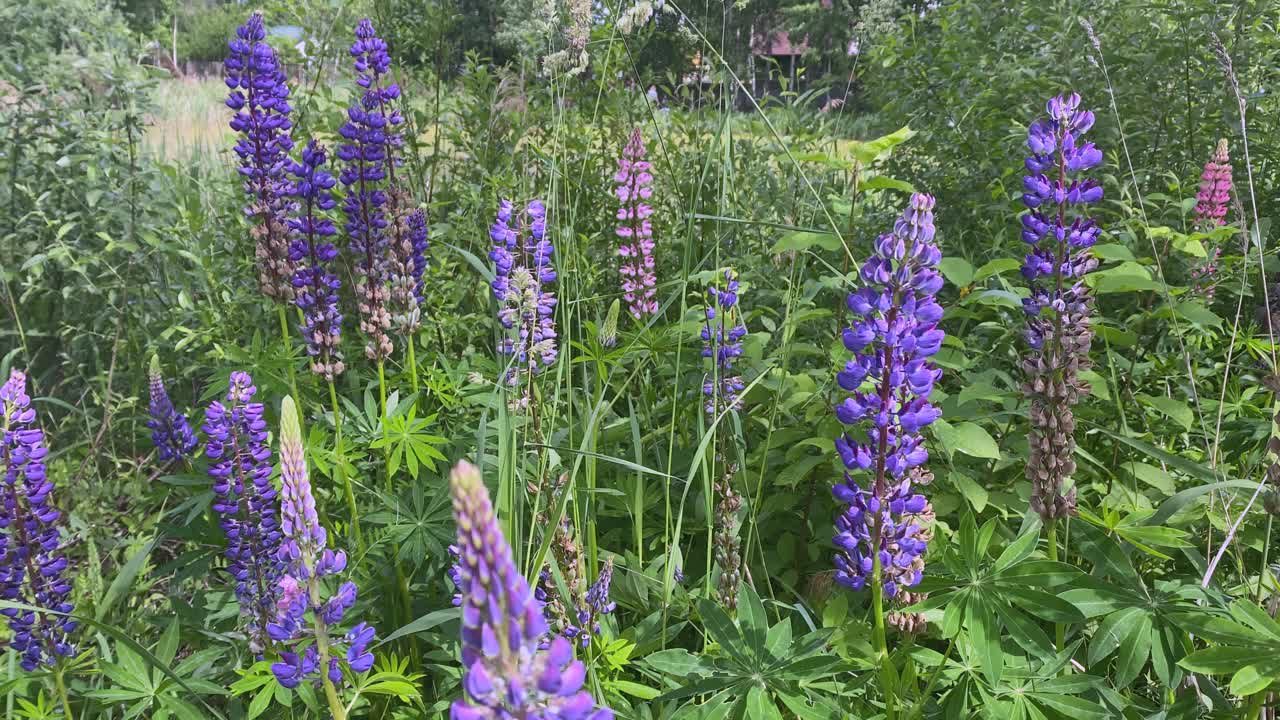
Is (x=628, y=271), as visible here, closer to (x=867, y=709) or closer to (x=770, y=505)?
(x=770, y=505)

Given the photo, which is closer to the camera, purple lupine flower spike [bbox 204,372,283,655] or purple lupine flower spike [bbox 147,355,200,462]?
purple lupine flower spike [bbox 204,372,283,655]

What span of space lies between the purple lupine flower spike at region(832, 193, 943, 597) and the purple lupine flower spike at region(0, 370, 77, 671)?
187cm

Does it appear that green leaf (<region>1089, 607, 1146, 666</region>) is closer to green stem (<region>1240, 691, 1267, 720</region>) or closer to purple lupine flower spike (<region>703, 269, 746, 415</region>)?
green stem (<region>1240, 691, 1267, 720</region>)

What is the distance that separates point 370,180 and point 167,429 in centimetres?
101

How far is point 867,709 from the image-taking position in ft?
6.07

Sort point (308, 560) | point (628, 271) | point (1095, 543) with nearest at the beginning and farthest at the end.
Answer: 1. point (308, 560)
2. point (1095, 543)
3. point (628, 271)

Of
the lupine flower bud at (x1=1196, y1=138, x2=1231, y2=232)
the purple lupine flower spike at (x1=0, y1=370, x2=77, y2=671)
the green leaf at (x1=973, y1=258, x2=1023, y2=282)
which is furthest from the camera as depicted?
the lupine flower bud at (x1=1196, y1=138, x2=1231, y2=232)

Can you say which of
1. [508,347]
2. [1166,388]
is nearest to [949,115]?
[1166,388]

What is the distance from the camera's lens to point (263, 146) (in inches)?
104

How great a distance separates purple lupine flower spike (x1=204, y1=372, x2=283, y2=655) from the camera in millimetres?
2098

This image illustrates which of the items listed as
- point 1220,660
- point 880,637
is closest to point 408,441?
point 880,637

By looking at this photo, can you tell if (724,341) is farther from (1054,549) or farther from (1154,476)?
(1154,476)

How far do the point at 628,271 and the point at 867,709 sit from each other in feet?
6.57

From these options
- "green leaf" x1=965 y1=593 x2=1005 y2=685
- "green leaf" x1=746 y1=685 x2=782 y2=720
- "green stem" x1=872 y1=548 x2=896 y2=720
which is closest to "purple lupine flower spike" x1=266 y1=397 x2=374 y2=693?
"green leaf" x1=746 y1=685 x2=782 y2=720
